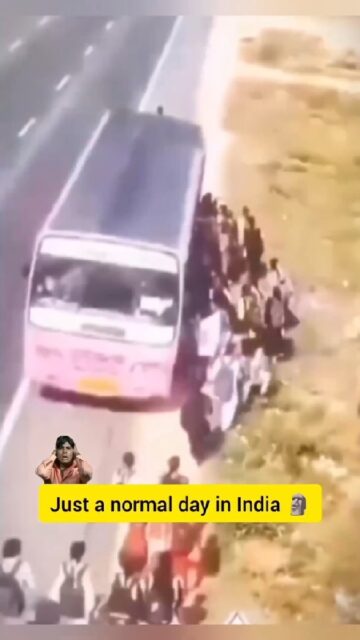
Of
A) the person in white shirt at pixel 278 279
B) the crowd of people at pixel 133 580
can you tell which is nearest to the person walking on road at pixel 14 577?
the crowd of people at pixel 133 580

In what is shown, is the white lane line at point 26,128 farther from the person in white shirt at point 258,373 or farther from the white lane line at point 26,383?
the person in white shirt at point 258,373

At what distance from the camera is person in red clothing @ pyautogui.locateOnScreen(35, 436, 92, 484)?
98cm

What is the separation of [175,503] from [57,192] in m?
0.30

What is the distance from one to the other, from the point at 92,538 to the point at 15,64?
1.41 ft

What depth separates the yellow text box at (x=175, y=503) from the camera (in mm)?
978

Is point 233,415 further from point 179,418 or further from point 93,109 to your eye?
point 93,109

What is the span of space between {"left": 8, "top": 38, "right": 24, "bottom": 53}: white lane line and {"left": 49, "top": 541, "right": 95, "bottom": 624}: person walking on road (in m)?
0.45

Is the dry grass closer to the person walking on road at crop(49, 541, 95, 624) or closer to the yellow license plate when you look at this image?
the yellow license plate

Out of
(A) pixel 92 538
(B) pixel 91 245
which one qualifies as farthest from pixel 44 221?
(A) pixel 92 538

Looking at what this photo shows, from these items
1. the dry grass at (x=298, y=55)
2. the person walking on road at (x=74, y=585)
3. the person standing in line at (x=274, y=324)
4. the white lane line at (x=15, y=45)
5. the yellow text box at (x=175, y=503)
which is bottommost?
the person walking on road at (x=74, y=585)

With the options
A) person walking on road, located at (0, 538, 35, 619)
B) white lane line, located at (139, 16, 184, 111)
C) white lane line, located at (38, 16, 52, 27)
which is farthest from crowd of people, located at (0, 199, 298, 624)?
white lane line, located at (38, 16, 52, 27)

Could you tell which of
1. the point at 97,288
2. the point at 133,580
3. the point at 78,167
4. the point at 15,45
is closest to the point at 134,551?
the point at 133,580

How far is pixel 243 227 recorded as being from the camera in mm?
984

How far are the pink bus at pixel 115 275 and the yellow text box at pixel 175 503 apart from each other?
89mm
